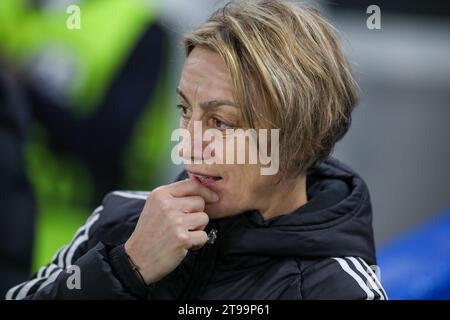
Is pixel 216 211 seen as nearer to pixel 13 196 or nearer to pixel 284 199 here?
pixel 284 199

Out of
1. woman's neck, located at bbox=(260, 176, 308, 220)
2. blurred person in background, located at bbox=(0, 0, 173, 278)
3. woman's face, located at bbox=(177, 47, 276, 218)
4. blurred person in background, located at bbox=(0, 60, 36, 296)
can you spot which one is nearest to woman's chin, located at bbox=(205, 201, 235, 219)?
woman's face, located at bbox=(177, 47, 276, 218)

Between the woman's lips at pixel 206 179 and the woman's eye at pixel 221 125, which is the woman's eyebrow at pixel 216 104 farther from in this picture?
the woman's lips at pixel 206 179

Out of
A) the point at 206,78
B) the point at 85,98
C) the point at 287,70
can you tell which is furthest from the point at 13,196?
the point at 287,70

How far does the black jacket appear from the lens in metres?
1.98

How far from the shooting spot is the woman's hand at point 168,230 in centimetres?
196

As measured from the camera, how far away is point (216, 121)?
6.54 feet

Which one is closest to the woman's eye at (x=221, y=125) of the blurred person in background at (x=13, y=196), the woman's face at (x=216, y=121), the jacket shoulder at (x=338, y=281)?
the woman's face at (x=216, y=121)

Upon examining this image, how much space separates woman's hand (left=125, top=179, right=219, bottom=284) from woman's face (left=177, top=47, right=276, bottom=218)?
0.04m

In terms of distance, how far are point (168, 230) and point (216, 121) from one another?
0.26 meters
